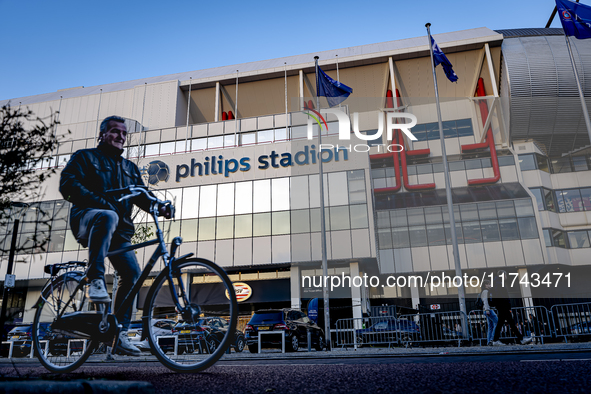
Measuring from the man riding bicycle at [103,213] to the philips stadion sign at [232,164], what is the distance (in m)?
22.3

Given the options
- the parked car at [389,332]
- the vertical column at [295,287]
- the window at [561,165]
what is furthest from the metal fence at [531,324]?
the window at [561,165]

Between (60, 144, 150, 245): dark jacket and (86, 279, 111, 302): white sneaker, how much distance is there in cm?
55

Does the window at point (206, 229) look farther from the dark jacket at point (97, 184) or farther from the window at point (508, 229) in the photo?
the dark jacket at point (97, 184)

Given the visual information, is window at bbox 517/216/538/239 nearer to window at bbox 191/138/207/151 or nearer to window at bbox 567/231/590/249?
window at bbox 567/231/590/249

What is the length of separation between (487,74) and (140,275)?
119 ft

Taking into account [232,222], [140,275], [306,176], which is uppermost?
[306,176]

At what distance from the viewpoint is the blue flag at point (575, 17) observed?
18.3 m

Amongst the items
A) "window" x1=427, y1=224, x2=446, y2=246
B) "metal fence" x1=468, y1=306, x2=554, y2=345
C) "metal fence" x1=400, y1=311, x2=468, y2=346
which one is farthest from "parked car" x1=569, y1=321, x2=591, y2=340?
"window" x1=427, y1=224, x2=446, y2=246

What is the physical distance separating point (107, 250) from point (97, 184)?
0.84 meters

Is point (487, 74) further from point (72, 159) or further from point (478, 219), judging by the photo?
point (72, 159)

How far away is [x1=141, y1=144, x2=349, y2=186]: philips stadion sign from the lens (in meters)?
A: 27.4

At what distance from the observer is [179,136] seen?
30.9 m

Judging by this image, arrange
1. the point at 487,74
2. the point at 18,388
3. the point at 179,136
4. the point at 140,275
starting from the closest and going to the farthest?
the point at 18,388
the point at 140,275
the point at 179,136
the point at 487,74

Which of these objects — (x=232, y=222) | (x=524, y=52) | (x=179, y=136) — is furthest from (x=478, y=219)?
(x=179, y=136)
